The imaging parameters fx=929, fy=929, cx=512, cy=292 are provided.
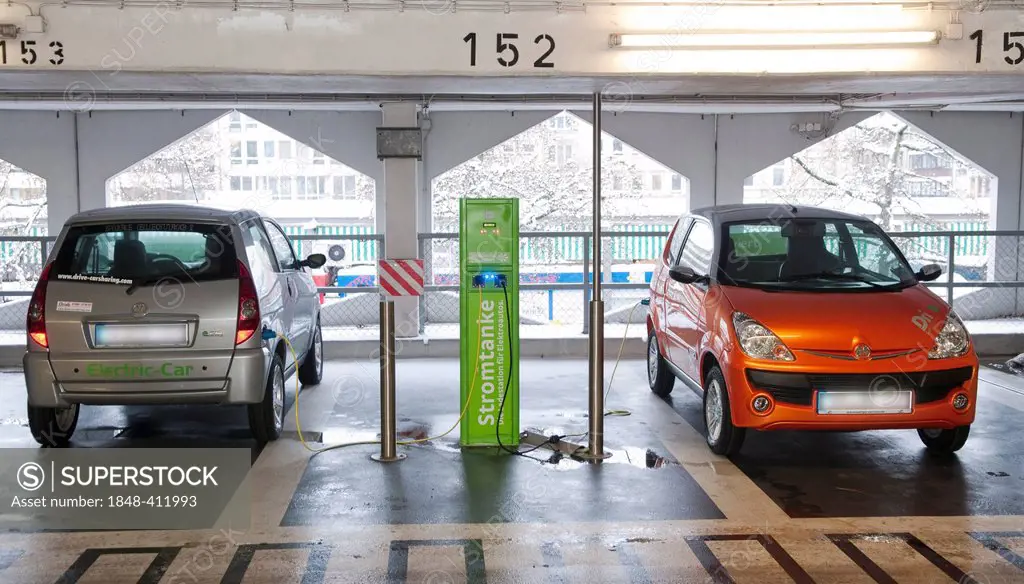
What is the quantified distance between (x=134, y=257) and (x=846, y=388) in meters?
4.44

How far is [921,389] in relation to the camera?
5477 mm

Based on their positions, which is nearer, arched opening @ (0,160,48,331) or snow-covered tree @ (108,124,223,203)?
arched opening @ (0,160,48,331)

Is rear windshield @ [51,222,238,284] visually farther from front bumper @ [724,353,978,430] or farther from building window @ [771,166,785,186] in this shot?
building window @ [771,166,785,186]

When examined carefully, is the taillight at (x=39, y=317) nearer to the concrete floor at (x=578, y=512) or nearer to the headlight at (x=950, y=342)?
the concrete floor at (x=578, y=512)

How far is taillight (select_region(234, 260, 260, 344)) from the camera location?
18.9 ft

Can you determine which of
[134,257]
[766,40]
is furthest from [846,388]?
[134,257]

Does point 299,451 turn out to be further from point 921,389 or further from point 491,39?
point 921,389

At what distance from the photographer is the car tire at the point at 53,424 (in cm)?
610

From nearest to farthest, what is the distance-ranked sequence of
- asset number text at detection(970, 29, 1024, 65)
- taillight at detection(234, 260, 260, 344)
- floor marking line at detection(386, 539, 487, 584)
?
floor marking line at detection(386, 539, 487, 584) → asset number text at detection(970, 29, 1024, 65) → taillight at detection(234, 260, 260, 344)

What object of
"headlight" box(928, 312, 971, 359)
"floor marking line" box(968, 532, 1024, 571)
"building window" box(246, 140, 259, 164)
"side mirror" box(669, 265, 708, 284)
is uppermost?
"building window" box(246, 140, 259, 164)

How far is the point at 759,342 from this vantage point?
18.4 ft

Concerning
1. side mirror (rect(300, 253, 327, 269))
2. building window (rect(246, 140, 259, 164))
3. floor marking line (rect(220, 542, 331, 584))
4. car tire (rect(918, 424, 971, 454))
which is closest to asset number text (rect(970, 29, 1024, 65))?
car tire (rect(918, 424, 971, 454))

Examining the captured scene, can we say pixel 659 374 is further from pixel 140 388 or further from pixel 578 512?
pixel 140 388

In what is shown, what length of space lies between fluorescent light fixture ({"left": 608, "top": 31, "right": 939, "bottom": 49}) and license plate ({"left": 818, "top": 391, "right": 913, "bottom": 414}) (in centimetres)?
201
